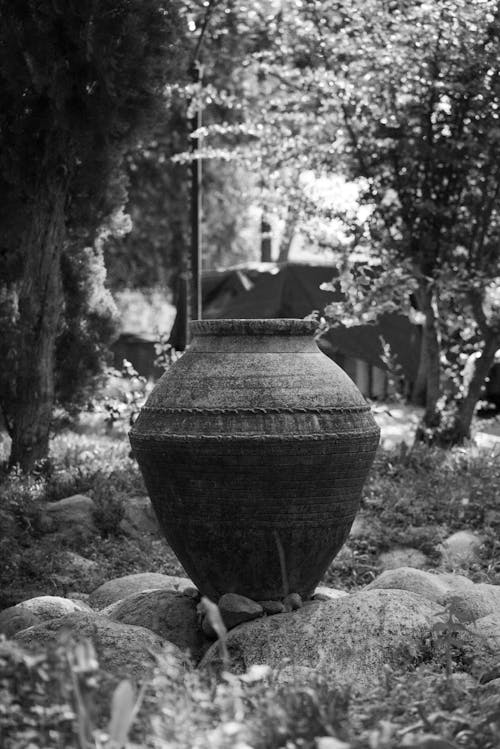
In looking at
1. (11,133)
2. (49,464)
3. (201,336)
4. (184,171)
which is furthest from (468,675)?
(184,171)

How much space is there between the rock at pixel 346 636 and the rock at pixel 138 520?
2.72 m

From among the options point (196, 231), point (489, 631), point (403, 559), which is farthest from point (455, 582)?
point (196, 231)

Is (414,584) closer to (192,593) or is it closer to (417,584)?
(417,584)

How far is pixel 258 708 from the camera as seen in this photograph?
2.71 metres

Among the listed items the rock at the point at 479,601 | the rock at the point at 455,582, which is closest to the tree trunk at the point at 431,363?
the rock at the point at 455,582

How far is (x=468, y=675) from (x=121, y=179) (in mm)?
5638

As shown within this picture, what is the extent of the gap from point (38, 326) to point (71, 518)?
5.43 feet

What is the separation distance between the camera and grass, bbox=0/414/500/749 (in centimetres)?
245

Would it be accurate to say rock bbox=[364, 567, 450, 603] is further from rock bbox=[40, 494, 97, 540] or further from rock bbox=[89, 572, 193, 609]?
rock bbox=[40, 494, 97, 540]

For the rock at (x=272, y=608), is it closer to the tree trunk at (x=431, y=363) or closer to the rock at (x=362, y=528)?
the rock at (x=362, y=528)

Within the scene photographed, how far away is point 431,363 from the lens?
9.66m

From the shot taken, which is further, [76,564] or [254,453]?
[76,564]

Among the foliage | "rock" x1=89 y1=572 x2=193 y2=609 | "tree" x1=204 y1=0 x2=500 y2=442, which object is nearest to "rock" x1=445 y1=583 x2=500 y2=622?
"rock" x1=89 y1=572 x2=193 y2=609

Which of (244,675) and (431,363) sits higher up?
(244,675)
